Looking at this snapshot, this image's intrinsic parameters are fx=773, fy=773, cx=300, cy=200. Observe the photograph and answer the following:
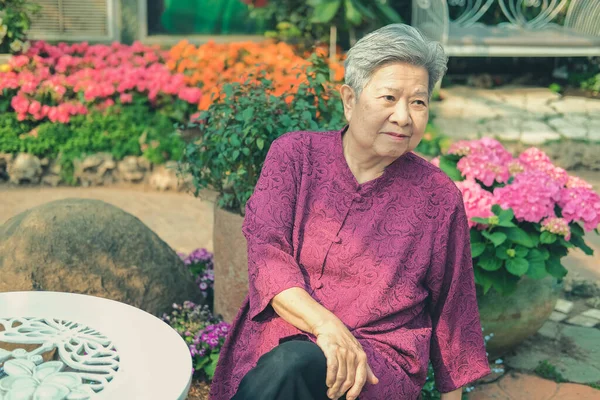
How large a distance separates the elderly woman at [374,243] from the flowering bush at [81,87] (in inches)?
147

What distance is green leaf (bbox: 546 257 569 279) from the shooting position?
313cm

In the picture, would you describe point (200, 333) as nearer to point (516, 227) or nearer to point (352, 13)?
point (516, 227)

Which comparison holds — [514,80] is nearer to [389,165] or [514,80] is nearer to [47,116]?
[47,116]

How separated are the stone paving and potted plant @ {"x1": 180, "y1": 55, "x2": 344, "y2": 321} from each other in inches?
125

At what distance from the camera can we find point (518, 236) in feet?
10.1

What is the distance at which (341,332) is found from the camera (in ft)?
6.39

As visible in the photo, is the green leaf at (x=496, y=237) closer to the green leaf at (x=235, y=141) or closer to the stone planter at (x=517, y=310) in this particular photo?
the stone planter at (x=517, y=310)

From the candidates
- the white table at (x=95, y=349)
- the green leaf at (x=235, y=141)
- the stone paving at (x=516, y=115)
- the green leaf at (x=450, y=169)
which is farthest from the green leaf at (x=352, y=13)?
the white table at (x=95, y=349)

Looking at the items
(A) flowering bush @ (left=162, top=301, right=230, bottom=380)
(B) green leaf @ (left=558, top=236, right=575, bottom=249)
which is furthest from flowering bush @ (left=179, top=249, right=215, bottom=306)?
(B) green leaf @ (left=558, top=236, right=575, bottom=249)

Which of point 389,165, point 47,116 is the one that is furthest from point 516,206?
point 47,116

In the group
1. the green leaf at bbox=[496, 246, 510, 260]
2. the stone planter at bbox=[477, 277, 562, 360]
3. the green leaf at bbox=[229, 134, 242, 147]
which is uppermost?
the green leaf at bbox=[229, 134, 242, 147]

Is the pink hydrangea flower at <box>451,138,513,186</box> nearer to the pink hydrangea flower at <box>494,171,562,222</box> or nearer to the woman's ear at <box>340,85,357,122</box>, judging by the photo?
the pink hydrangea flower at <box>494,171,562,222</box>

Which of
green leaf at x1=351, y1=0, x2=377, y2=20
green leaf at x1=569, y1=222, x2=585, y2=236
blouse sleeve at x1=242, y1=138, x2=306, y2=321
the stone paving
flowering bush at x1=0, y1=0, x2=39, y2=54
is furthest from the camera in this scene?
green leaf at x1=351, y1=0, x2=377, y2=20

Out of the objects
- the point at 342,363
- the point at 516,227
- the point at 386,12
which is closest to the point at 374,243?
the point at 342,363
